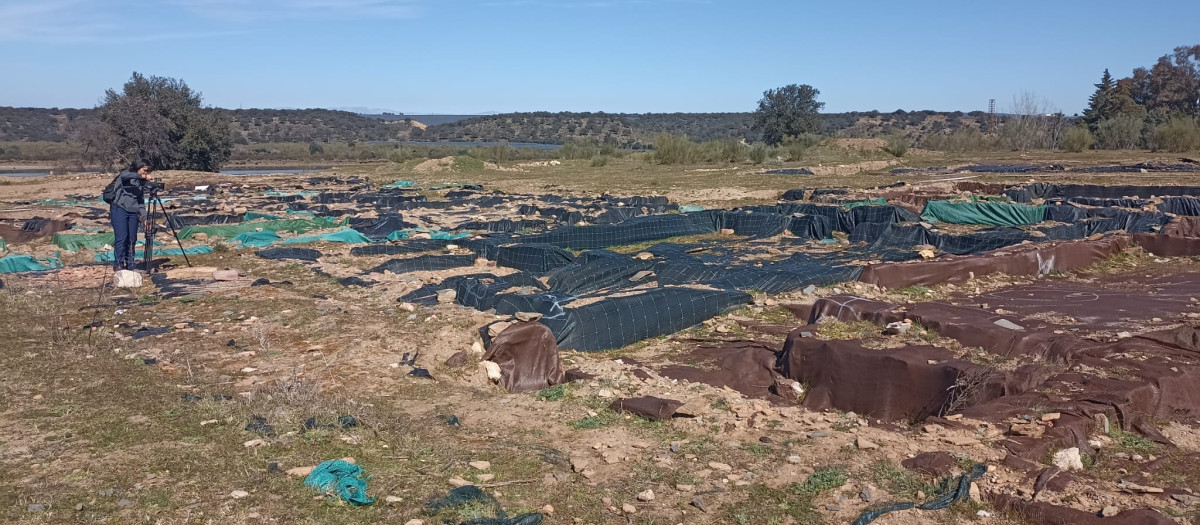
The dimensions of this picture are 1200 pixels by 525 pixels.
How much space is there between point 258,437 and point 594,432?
7.08 feet

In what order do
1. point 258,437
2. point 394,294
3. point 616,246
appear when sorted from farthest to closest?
1. point 616,246
2. point 394,294
3. point 258,437

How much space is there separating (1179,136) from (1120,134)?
6211 millimetres

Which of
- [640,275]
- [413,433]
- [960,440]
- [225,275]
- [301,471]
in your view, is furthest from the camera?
[225,275]

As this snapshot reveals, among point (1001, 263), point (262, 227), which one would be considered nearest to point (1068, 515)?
point (1001, 263)

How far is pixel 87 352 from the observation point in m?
7.75

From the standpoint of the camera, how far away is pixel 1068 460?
4.92m

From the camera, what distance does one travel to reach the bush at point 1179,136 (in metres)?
37.2

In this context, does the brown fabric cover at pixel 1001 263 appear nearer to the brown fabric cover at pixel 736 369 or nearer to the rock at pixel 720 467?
the brown fabric cover at pixel 736 369

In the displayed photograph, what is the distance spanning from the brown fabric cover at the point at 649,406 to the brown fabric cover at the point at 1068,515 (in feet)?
7.29

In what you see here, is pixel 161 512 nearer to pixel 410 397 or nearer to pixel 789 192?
pixel 410 397

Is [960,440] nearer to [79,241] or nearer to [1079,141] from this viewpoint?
[79,241]

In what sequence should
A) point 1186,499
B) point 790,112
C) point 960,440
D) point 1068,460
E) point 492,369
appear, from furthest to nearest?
point 790,112 → point 492,369 → point 960,440 → point 1068,460 → point 1186,499

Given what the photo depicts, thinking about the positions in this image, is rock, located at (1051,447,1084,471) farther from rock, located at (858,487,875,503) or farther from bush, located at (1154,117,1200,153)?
bush, located at (1154,117,1200,153)

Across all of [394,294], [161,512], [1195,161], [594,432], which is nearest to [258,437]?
[161,512]
